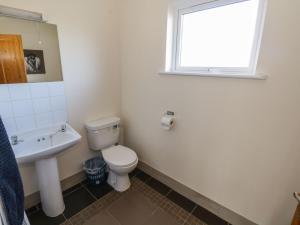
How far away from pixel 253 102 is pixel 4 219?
1526mm

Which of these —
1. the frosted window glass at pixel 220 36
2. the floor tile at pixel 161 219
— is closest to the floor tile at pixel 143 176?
the floor tile at pixel 161 219

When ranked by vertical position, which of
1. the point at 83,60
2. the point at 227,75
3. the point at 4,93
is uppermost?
the point at 83,60

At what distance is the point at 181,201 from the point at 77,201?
3.52 ft

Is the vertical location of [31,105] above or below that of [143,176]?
above

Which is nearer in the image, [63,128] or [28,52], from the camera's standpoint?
[28,52]

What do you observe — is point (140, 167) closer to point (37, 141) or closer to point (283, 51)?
point (37, 141)

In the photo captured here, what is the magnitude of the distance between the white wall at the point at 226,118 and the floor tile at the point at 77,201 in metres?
0.80

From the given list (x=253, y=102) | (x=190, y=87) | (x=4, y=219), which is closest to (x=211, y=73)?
(x=190, y=87)

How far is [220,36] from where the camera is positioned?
1.41 m

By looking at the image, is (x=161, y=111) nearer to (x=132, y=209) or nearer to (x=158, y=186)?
(x=158, y=186)

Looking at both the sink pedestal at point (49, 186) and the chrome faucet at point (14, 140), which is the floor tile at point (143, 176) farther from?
the chrome faucet at point (14, 140)

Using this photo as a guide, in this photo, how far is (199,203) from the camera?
1706 millimetres

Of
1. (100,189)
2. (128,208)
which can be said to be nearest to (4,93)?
(100,189)

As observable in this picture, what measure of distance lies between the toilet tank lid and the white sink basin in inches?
9.2
